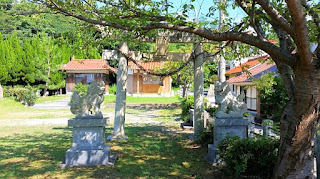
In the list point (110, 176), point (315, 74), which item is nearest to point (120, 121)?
point (110, 176)

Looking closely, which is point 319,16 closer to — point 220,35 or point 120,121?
point 220,35

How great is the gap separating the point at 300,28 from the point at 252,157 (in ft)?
7.46

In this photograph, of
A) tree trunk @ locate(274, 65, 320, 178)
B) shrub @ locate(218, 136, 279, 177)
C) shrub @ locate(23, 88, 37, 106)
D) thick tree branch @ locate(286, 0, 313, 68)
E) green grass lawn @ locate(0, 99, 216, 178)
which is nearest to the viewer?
thick tree branch @ locate(286, 0, 313, 68)

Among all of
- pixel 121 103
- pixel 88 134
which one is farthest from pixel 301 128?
pixel 121 103

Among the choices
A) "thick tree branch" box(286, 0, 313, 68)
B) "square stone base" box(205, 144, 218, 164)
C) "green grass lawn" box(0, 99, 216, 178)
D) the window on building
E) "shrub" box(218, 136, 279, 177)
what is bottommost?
"green grass lawn" box(0, 99, 216, 178)

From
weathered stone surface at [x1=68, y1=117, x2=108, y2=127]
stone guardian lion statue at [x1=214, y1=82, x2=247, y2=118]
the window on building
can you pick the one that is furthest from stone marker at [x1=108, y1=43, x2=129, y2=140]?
the window on building

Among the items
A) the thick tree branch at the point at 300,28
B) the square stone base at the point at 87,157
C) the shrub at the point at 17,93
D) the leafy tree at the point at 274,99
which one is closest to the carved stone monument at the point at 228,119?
the square stone base at the point at 87,157

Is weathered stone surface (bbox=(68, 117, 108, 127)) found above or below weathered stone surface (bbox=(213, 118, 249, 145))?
above

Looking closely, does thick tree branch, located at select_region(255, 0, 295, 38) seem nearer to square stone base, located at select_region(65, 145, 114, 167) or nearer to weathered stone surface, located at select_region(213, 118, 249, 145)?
weathered stone surface, located at select_region(213, 118, 249, 145)

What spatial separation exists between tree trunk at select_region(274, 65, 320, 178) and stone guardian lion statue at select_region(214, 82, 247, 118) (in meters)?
2.14

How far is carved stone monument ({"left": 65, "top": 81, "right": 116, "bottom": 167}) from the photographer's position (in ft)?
17.6

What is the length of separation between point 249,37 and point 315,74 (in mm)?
1023

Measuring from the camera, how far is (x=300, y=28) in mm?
2941

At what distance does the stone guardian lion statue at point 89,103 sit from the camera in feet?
18.0
